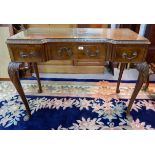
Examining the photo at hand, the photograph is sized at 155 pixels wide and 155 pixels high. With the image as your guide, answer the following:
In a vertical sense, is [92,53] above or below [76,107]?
above

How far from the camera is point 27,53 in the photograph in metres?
1.12

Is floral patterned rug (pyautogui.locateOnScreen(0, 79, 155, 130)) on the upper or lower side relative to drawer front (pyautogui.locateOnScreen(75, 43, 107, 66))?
lower

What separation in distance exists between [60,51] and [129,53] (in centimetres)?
50

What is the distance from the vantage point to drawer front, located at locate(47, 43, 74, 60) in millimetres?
1101

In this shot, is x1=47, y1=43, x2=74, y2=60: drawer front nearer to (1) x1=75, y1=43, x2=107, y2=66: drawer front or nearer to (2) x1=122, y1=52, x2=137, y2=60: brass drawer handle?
(1) x1=75, y1=43, x2=107, y2=66: drawer front

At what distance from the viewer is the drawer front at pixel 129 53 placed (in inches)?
42.5

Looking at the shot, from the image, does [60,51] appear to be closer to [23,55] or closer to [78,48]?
[78,48]

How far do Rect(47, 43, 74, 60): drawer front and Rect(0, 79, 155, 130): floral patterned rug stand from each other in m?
0.63

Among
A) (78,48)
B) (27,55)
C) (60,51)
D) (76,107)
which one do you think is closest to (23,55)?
(27,55)

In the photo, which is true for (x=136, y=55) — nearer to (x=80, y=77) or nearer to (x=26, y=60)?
(x=26, y=60)

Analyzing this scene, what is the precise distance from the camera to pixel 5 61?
1.97 m

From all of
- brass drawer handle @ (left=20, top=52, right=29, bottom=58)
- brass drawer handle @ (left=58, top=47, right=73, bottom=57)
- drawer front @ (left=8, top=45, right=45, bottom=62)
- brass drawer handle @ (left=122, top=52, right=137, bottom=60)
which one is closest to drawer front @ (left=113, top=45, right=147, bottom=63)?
brass drawer handle @ (left=122, top=52, right=137, bottom=60)

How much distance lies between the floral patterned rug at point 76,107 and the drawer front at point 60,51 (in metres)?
0.63
